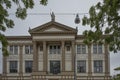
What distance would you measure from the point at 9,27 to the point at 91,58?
A: 54794 millimetres

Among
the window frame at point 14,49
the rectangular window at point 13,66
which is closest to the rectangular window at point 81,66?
the rectangular window at point 13,66

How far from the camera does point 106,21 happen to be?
57.5ft

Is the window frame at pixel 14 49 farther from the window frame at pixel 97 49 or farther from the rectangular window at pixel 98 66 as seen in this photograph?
the rectangular window at pixel 98 66

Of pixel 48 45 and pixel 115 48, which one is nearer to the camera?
pixel 115 48

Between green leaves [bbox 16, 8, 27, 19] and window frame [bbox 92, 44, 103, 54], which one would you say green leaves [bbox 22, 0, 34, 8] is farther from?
window frame [bbox 92, 44, 103, 54]

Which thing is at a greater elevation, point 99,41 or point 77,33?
point 77,33

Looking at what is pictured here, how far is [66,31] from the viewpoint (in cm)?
6775

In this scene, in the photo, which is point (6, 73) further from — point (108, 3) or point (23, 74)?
point (108, 3)

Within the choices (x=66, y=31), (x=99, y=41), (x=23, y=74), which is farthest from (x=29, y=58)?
(x=99, y=41)

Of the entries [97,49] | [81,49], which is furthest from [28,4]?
[97,49]

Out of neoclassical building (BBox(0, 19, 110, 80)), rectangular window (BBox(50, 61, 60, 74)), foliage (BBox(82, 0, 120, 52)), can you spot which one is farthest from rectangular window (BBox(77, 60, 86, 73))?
foliage (BBox(82, 0, 120, 52))

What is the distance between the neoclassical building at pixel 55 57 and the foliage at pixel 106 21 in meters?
47.6

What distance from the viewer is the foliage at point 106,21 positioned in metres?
17.0

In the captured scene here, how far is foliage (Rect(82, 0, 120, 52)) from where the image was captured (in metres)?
17.0
